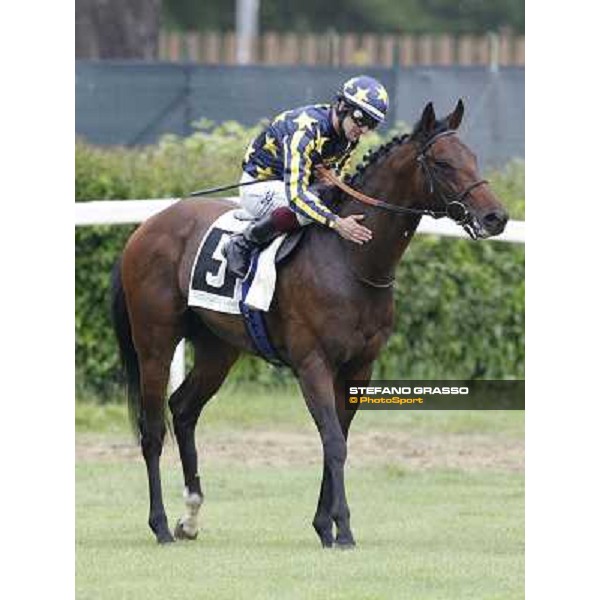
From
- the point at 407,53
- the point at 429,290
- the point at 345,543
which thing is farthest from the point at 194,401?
the point at 407,53

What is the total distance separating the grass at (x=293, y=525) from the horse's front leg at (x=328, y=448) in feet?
0.37

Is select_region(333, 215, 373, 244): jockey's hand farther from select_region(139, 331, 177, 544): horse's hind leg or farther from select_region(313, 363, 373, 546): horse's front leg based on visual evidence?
select_region(139, 331, 177, 544): horse's hind leg

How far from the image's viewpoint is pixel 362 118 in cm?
884

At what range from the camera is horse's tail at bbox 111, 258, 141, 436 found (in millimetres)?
10008

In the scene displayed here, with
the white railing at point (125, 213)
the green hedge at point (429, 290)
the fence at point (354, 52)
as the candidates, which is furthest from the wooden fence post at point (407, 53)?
the white railing at point (125, 213)

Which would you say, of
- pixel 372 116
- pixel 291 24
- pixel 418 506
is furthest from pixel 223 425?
pixel 291 24

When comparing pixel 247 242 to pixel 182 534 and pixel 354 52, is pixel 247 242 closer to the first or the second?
pixel 182 534

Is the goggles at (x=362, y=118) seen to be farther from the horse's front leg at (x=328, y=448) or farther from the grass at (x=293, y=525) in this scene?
the grass at (x=293, y=525)

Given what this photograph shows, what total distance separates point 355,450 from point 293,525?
9.07 feet

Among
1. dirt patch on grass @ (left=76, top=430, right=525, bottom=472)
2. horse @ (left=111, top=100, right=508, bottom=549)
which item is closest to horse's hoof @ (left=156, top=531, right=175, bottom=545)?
horse @ (left=111, top=100, right=508, bottom=549)

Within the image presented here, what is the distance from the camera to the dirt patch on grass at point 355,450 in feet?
39.7

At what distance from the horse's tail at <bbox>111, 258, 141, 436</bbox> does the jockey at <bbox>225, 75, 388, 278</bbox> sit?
0.99m

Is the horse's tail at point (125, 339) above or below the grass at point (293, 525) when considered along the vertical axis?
above
